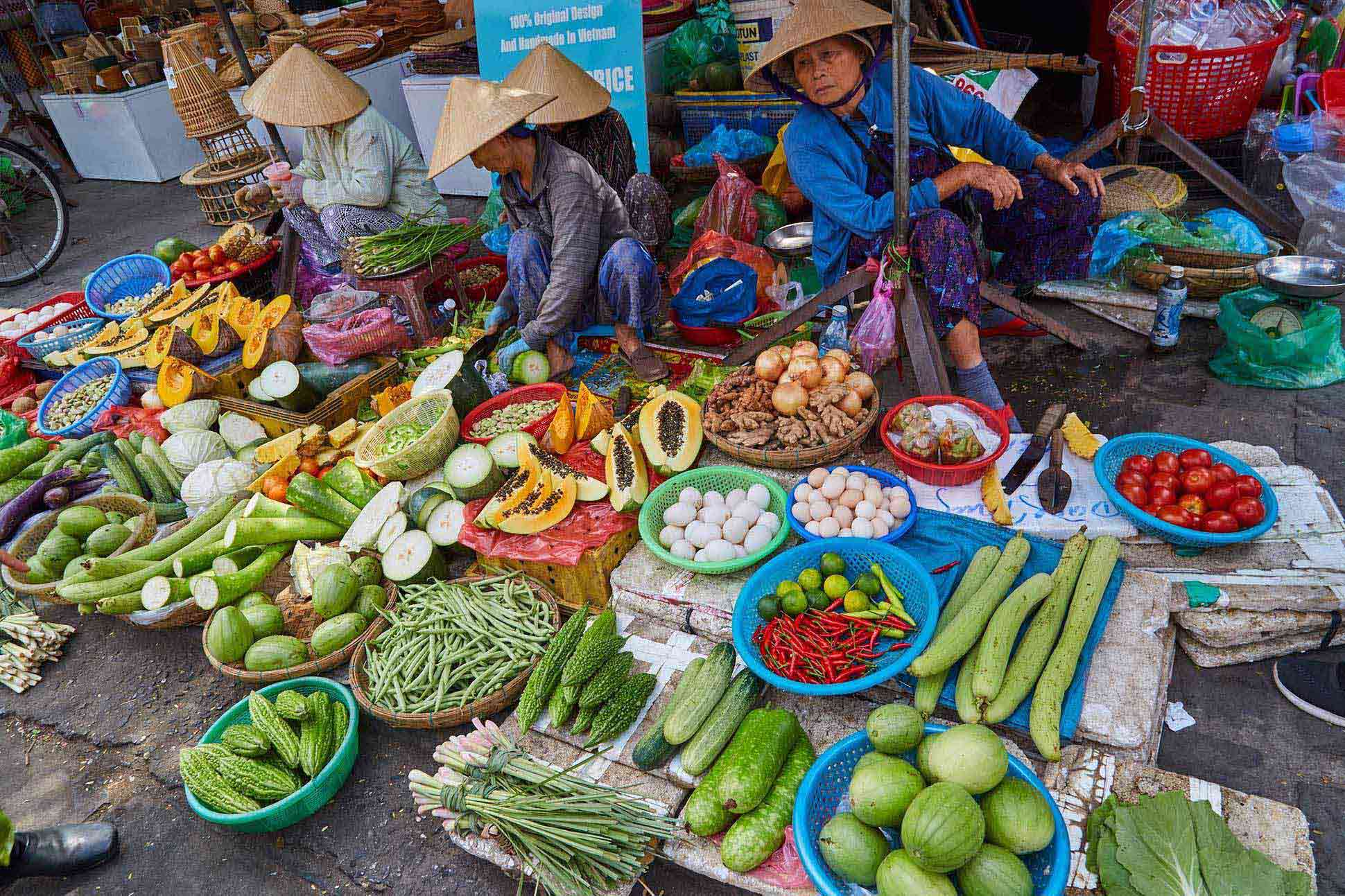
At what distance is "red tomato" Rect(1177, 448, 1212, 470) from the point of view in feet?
8.84

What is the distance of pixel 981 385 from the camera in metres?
3.51

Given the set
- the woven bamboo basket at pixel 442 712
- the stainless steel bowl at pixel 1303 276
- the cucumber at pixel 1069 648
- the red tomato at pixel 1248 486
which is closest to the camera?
the cucumber at pixel 1069 648

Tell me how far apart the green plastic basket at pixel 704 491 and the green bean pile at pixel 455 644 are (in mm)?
530

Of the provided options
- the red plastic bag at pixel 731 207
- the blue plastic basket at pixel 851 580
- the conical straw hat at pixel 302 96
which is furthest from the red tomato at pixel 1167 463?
the conical straw hat at pixel 302 96

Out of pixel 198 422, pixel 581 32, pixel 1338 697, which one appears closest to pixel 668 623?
pixel 1338 697

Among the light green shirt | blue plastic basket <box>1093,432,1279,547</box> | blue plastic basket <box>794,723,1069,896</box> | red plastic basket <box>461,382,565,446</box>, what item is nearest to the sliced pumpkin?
the light green shirt

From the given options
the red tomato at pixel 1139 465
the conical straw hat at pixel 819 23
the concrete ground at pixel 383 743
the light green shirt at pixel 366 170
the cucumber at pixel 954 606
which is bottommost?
the concrete ground at pixel 383 743

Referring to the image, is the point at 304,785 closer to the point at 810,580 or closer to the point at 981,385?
the point at 810,580

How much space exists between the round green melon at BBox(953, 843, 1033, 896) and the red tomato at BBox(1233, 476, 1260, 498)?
1.59 m

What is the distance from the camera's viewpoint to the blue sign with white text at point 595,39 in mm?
5625

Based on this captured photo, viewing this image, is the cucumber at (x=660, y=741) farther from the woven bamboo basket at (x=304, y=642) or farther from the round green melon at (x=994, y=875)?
the woven bamboo basket at (x=304, y=642)

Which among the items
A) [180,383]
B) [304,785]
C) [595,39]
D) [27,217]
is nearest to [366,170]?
[180,383]

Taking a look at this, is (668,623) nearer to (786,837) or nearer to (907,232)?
(786,837)

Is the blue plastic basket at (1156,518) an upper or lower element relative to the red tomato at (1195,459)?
lower
